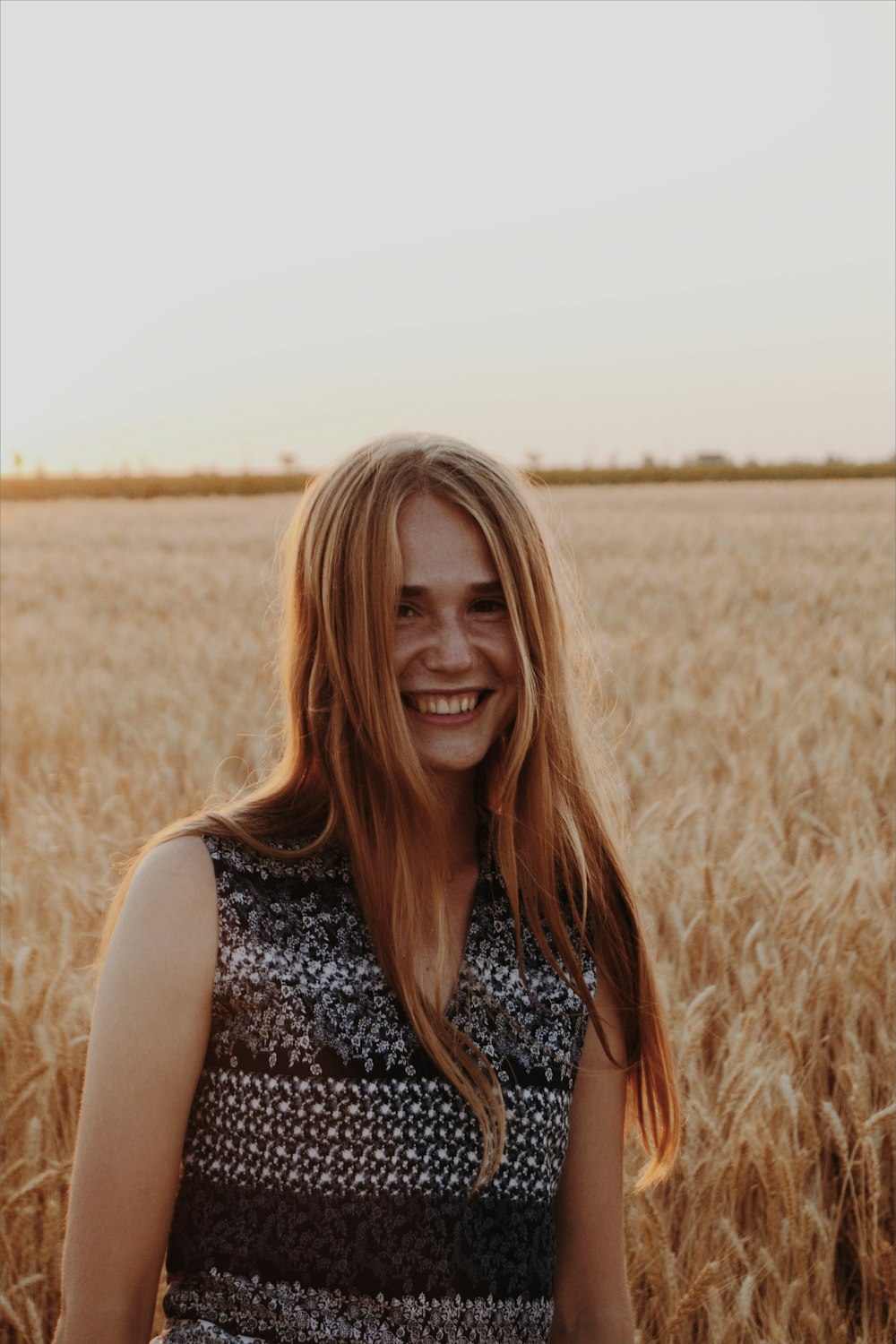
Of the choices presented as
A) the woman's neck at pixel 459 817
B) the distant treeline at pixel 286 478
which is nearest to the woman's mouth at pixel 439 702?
the woman's neck at pixel 459 817

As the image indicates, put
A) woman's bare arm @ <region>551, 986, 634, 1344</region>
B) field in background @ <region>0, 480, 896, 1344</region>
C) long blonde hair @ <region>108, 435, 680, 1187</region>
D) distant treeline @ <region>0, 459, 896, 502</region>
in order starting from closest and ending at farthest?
long blonde hair @ <region>108, 435, 680, 1187</region>, woman's bare arm @ <region>551, 986, 634, 1344</region>, field in background @ <region>0, 480, 896, 1344</region>, distant treeline @ <region>0, 459, 896, 502</region>

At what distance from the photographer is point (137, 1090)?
123 centimetres

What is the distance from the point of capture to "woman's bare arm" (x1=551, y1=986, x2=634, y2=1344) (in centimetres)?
150

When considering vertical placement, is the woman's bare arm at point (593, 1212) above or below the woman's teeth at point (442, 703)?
below

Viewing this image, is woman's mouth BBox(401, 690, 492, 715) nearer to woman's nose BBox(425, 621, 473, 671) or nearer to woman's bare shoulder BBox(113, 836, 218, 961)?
woman's nose BBox(425, 621, 473, 671)

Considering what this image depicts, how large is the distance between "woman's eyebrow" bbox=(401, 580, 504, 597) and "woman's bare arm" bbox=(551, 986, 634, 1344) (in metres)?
0.49

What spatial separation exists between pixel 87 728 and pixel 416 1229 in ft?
12.4

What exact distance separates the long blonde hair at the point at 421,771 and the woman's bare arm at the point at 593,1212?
0.05m

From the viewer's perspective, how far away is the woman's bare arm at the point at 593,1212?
150cm

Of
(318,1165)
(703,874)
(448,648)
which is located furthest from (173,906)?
(703,874)

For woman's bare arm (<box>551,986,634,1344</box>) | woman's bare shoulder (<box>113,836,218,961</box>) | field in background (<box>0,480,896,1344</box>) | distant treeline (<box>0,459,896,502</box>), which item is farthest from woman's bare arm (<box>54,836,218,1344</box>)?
distant treeline (<box>0,459,896,502</box>)

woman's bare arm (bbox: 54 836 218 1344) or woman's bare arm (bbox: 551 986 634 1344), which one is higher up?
woman's bare arm (bbox: 54 836 218 1344)

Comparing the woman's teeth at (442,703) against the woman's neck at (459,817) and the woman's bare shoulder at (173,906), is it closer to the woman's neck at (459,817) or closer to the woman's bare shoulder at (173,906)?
the woman's neck at (459,817)

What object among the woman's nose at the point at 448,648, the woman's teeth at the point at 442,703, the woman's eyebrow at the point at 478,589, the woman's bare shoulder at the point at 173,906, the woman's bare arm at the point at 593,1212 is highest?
the woman's eyebrow at the point at 478,589
